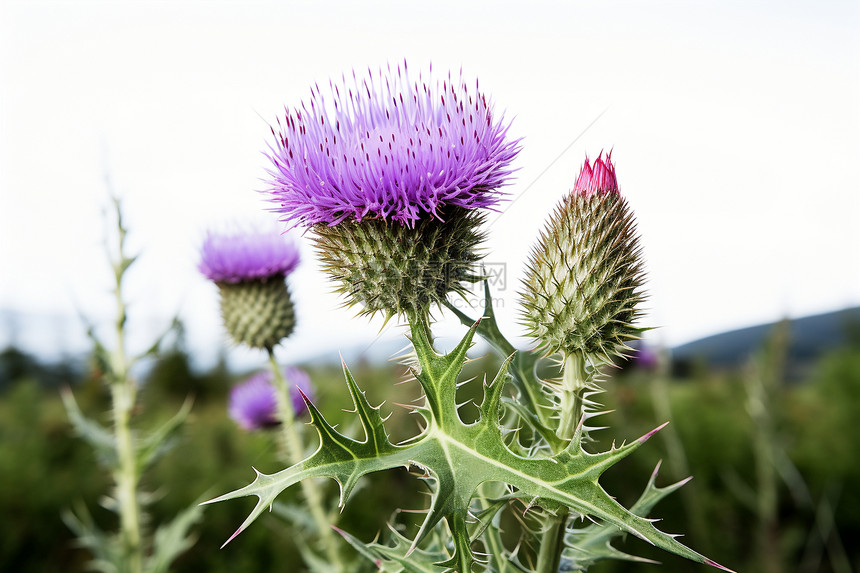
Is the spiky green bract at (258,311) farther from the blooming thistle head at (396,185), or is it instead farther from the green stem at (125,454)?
the blooming thistle head at (396,185)

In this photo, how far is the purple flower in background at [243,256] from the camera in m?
3.78

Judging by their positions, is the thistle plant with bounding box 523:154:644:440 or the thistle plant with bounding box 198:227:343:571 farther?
the thistle plant with bounding box 198:227:343:571

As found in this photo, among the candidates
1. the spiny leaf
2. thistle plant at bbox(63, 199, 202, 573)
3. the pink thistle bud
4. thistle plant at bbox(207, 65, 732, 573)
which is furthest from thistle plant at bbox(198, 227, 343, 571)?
the pink thistle bud

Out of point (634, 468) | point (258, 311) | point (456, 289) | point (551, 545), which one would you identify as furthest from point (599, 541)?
point (634, 468)

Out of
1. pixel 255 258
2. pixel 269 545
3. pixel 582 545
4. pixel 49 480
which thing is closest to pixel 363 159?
pixel 582 545

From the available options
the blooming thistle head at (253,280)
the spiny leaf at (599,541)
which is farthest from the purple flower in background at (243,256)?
the spiny leaf at (599,541)

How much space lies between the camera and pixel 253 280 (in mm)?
3812

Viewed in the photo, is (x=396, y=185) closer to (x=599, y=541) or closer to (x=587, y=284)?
(x=587, y=284)

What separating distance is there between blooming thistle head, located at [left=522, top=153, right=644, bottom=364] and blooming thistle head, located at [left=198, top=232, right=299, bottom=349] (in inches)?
78.9

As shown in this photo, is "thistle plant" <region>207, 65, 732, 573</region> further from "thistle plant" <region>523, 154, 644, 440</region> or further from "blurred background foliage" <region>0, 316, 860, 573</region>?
"blurred background foliage" <region>0, 316, 860, 573</region>

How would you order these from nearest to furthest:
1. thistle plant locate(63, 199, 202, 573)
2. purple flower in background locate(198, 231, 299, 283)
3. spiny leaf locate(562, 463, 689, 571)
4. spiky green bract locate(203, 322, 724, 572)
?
spiky green bract locate(203, 322, 724, 572), spiny leaf locate(562, 463, 689, 571), thistle plant locate(63, 199, 202, 573), purple flower in background locate(198, 231, 299, 283)

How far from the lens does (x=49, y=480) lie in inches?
360

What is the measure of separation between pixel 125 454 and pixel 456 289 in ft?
8.83

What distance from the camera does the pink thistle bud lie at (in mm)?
2182
